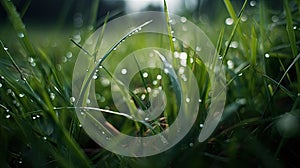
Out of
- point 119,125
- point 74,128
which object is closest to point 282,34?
point 119,125

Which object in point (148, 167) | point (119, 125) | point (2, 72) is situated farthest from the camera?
point (119, 125)

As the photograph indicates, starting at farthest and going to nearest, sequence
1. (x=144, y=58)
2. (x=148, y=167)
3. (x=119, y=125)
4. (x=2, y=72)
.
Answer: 1. (x=144, y=58)
2. (x=119, y=125)
3. (x=2, y=72)
4. (x=148, y=167)

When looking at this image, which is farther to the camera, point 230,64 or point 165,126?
point 230,64

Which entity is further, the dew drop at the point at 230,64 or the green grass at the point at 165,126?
the dew drop at the point at 230,64

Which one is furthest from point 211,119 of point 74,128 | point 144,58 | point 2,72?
point 144,58

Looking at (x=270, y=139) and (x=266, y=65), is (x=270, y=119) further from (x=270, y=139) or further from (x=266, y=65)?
(x=266, y=65)

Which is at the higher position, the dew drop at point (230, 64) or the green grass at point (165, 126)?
the dew drop at point (230, 64)

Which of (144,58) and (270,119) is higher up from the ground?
(144,58)

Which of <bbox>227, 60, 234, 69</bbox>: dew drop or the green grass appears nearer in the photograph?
the green grass

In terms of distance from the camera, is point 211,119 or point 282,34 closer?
point 211,119

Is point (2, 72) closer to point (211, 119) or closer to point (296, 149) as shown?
point (211, 119)

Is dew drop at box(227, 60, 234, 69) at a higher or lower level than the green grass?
higher
